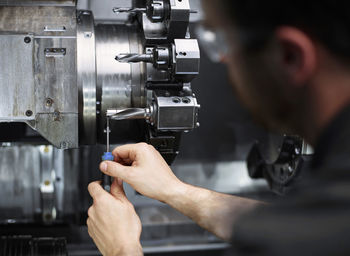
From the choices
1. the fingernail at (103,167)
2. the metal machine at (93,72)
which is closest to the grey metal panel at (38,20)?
the metal machine at (93,72)

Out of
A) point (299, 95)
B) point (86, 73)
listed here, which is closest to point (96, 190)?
point (86, 73)

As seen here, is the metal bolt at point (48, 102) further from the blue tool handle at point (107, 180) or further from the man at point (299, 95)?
the man at point (299, 95)

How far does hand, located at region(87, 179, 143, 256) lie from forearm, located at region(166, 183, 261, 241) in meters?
0.11

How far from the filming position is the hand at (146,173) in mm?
1227

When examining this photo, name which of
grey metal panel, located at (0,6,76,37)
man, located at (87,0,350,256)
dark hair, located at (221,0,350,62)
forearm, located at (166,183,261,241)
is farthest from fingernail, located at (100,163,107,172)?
dark hair, located at (221,0,350,62)

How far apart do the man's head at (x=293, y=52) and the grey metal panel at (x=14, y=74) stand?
847 mm

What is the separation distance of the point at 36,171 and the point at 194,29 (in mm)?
798

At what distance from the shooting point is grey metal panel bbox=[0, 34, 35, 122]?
1380 mm

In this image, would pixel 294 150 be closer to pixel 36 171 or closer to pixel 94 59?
pixel 94 59

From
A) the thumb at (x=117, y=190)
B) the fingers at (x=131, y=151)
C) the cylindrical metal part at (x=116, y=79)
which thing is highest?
the cylindrical metal part at (x=116, y=79)

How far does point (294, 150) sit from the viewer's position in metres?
1.74

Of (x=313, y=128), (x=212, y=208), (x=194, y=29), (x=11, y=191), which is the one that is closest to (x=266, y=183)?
(x=194, y=29)

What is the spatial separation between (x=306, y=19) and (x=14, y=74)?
988mm

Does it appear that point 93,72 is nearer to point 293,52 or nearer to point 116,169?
point 116,169
